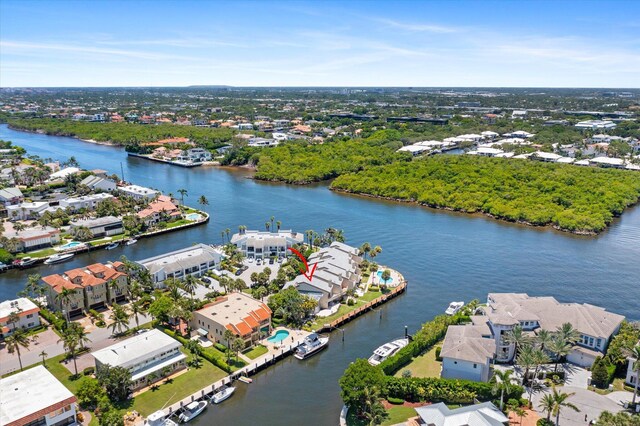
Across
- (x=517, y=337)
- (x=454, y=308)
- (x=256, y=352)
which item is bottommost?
(x=256, y=352)

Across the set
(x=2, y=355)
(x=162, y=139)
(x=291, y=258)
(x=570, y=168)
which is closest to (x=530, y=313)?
(x=291, y=258)

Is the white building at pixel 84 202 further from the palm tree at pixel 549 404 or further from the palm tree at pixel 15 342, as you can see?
the palm tree at pixel 549 404

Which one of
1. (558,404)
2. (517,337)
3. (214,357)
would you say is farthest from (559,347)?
(214,357)

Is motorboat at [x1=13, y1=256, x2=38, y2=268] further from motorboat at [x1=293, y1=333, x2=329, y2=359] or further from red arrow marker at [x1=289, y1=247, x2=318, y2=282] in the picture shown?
motorboat at [x1=293, y1=333, x2=329, y2=359]

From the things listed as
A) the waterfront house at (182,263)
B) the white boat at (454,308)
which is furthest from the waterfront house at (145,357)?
the white boat at (454,308)

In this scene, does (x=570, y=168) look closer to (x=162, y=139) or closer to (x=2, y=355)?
(x=2, y=355)

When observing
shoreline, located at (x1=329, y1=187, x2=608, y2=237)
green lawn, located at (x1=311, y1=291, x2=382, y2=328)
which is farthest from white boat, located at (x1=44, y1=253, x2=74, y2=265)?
shoreline, located at (x1=329, y1=187, x2=608, y2=237)

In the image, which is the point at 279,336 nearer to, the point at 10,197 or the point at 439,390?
the point at 439,390

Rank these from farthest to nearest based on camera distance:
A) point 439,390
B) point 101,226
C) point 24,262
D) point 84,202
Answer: point 84,202 < point 101,226 < point 24,262 < point 439,390
